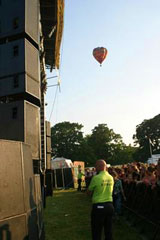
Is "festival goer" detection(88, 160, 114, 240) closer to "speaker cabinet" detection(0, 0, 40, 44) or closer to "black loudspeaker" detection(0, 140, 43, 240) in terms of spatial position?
"black loudspeaker" detection(0, 140, 43, 240)

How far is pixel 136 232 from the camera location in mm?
7012

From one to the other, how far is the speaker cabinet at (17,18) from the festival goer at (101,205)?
5011 mm

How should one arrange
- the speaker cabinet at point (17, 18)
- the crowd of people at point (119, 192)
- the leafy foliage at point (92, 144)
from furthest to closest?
the leafy foliage at point (92, 144) < the speaker cabinet at point (17, 18) < the crowd of people at point (119, 192)

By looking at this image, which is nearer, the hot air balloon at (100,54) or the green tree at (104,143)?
the hot air balloon at (100,54)

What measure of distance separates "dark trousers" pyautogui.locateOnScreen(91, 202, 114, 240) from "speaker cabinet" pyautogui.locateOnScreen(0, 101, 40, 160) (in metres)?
2.97

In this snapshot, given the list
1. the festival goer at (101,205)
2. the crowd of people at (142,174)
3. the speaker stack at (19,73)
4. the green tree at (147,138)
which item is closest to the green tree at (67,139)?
the green tree at (147,138)

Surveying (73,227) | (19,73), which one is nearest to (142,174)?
(73,227)

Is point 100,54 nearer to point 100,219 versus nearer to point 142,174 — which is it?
point 142,174

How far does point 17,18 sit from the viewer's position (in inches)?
330

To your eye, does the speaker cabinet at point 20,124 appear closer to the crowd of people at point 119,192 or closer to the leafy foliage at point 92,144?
the crowd of people at point 119,192

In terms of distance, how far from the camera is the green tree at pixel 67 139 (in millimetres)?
72438

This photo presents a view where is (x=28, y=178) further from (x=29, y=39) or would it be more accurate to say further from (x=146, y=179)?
(x=29, y=39)

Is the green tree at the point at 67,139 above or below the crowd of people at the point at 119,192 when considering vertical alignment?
above

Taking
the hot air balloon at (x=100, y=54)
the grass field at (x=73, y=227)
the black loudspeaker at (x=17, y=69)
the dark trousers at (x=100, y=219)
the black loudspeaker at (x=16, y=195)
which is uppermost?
the hot air balloon at (x=100, y=54)
